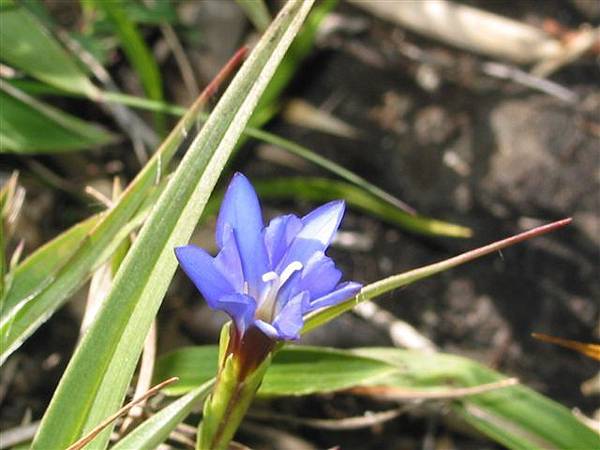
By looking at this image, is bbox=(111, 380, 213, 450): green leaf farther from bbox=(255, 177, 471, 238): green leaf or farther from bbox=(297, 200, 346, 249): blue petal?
bbox=(255, 177, 471, 238): green leaf

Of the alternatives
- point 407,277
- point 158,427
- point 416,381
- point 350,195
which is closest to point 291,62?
point 350,195

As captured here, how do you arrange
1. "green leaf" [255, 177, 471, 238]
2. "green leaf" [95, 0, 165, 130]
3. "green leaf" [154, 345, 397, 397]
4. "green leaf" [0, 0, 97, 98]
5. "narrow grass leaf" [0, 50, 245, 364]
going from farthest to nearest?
"green leaf" [255, 177, 471, 238]
"green leaf" [95, 0, 165, 130]
"green leaf" [0, 0, 97, 98]
"green leaf" [154, 345, 397, 397]
"narrow grass leaf" [0, 50, 245, 364]

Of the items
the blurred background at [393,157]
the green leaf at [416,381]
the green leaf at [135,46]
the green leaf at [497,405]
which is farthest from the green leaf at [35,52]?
the green leaf at [497,405]

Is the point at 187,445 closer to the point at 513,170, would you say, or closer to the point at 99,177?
the point at 99,177

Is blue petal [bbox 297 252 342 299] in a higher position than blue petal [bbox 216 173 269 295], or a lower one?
lower

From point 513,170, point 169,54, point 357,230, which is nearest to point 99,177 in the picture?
point 169,54

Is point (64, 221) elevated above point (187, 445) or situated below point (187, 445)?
above

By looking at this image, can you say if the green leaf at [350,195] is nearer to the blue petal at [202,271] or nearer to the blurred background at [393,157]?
the blurred background at [393,157]

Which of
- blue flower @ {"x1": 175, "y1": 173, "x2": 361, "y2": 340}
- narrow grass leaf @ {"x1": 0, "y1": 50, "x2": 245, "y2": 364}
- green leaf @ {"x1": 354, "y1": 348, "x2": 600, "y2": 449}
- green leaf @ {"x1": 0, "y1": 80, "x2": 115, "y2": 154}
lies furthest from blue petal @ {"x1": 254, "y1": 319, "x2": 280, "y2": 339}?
green leaf @ {"x1": 0, "y1": 80, "x2": 115, "y2": 154}
